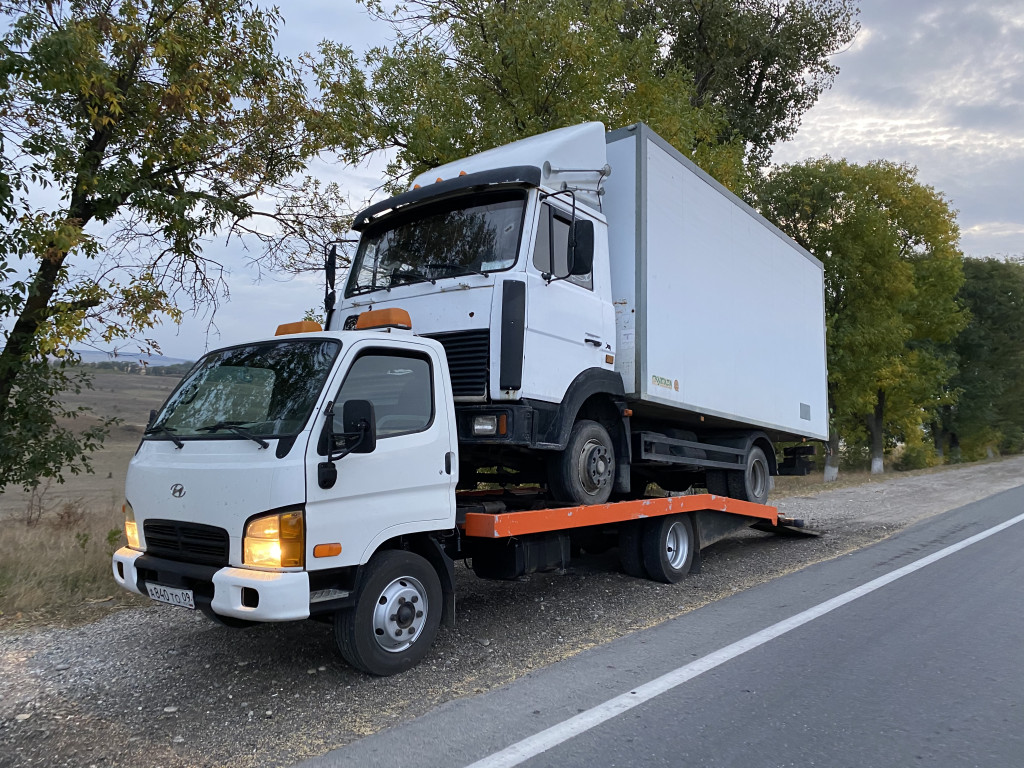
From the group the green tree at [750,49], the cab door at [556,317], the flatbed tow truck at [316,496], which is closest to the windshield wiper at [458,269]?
the cab door at [556,317]

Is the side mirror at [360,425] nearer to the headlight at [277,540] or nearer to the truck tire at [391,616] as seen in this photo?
the headlight at [277,540]

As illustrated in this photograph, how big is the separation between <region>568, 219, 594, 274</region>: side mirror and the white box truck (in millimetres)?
17

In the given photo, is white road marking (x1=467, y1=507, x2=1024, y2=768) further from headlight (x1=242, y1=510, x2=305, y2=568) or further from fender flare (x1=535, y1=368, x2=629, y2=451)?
fender flare (x1=535, y1=368, x2=629, y2=451)

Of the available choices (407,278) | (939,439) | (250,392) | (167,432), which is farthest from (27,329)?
(939,439)

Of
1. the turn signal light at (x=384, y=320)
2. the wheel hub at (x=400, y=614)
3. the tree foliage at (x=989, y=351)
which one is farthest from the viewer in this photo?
the tree foliage at (x=989, y=351)

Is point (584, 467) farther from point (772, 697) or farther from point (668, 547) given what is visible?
point (772, 697)

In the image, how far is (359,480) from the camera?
437 centimetres

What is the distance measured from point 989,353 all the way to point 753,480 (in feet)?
116

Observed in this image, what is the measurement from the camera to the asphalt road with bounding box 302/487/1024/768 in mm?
3514

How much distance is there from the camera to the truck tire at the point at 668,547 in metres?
7.35

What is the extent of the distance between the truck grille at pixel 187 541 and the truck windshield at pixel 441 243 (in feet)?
8.30

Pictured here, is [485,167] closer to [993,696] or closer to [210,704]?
[210,704]

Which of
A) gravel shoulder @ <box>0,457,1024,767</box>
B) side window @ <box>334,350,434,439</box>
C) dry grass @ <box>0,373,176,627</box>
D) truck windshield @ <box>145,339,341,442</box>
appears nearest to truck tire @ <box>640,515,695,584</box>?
gravel shoulder @ <box>0,457,1024,767</box>

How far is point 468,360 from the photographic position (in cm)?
548
